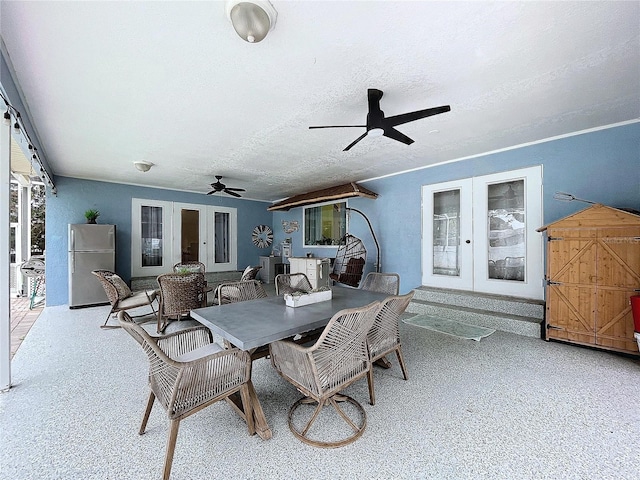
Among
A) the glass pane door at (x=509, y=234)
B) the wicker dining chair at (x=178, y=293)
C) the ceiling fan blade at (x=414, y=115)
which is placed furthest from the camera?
the glass pane door at (x=509, y=234)

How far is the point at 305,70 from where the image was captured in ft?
7.27

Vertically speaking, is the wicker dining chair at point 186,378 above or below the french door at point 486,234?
below

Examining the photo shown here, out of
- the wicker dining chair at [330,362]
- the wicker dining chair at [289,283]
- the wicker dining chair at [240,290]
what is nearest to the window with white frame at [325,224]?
Answer: the wicker dining chair at [289,283]

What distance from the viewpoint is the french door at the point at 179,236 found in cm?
662

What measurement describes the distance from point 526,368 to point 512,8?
9.93 feet

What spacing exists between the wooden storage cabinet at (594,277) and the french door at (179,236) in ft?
23.7

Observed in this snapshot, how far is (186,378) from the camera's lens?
1529 millimetres

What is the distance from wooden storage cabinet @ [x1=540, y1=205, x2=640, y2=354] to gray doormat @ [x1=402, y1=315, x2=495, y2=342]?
75cm

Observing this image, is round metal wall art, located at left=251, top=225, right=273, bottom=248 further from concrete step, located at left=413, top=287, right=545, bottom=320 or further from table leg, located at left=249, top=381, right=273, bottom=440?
table leg, located at left=249, top=381, right=273, bottom=440

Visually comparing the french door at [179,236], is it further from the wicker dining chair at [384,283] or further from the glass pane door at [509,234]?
the glass pane door at [509,234]

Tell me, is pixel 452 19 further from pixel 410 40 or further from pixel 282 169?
pixel 282 169

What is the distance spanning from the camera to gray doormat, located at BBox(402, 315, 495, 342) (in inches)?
145

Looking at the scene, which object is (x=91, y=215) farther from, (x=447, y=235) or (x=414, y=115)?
(x=447, y=235)

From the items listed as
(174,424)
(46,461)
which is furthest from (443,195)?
(46,461)
